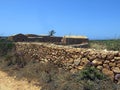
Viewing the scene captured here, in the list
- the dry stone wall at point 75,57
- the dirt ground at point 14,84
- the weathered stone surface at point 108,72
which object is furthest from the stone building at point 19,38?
the weathered stone surface at point 108,72

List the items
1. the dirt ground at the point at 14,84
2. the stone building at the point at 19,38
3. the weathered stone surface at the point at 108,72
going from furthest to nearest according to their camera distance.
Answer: the stone building at the point at 19,38 → the dirt ground at the point at 14,84 → the weathered stone surface at the point at 108,72

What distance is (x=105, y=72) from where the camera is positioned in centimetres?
995

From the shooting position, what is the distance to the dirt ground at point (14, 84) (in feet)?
35.8

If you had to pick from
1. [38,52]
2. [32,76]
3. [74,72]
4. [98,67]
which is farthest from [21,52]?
[98,67]

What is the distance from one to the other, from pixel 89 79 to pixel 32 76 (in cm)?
307

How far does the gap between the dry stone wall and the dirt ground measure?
1749 millimetres

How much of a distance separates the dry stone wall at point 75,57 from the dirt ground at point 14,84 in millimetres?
1749

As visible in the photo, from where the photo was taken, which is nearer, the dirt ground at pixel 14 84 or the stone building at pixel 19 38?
the dirt ground at pixel 14 84

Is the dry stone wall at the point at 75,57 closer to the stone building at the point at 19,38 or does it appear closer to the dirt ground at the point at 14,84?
the dirt ground at the point at 14,84

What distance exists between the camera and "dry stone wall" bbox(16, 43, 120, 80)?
384 inches

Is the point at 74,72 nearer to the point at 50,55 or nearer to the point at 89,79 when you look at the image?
the point at 89,79

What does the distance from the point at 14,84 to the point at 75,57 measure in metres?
2.67

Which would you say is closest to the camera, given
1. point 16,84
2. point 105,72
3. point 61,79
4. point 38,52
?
point 105,72

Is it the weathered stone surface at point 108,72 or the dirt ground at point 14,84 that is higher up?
the weathered stone surface at point 108,72
